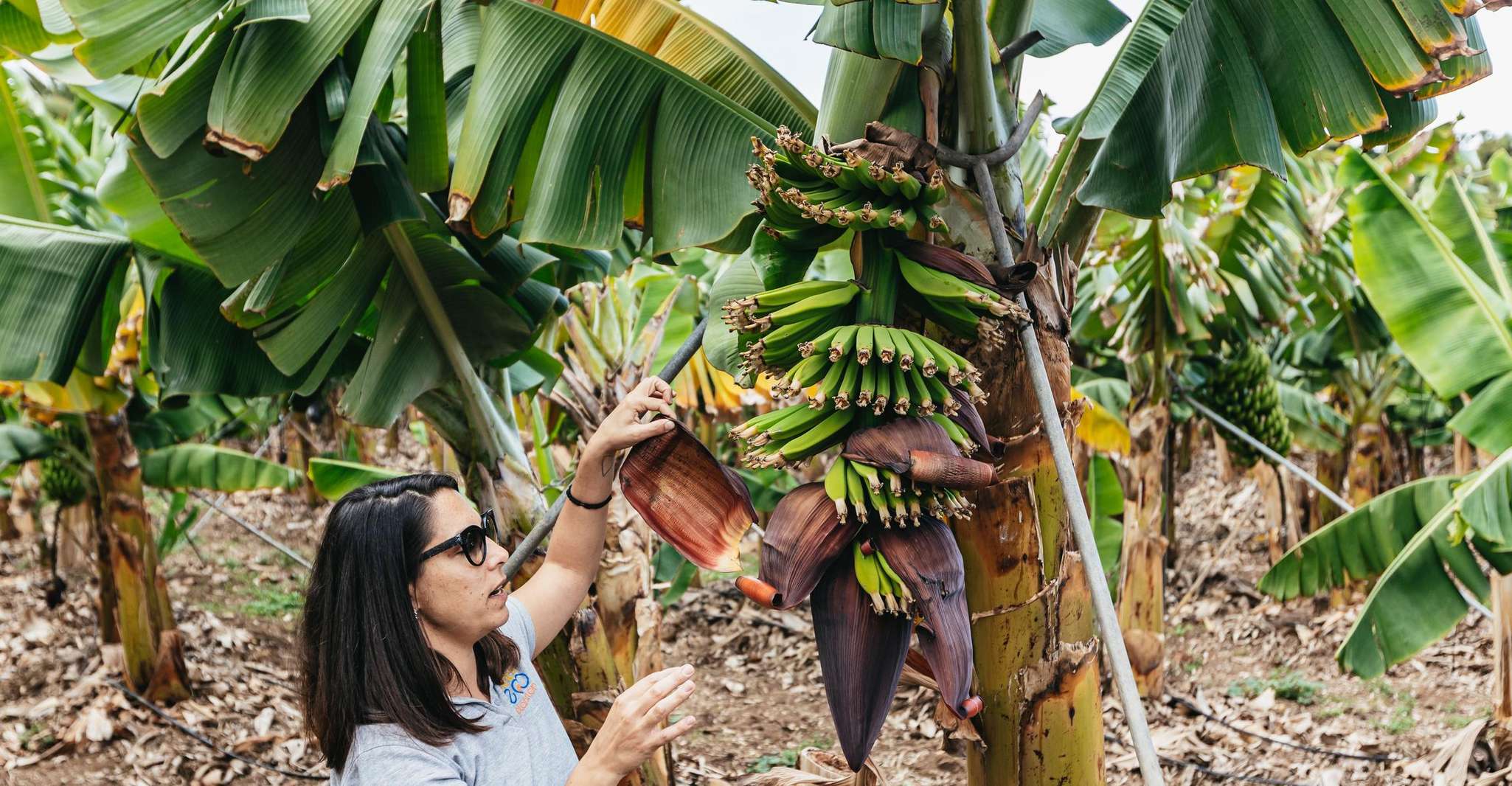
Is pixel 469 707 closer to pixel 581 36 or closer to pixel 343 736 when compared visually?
pixel 343 736

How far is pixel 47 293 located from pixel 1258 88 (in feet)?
8.70

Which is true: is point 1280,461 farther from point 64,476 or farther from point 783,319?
point 64,476

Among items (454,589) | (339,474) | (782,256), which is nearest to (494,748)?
(454,589)

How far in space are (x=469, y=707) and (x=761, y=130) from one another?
1.05 meters

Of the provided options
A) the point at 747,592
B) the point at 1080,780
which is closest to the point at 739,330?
the point at 747,592

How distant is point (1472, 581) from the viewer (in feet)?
9.20

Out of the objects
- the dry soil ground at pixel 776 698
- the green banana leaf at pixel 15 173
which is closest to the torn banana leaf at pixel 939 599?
the dry soil ground at pixel 776 698

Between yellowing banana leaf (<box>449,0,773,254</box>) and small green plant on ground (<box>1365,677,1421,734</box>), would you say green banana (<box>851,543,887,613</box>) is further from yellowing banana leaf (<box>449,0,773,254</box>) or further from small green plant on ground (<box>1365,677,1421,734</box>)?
small green plant on ground (<box>1365,677,1421,734</box>)

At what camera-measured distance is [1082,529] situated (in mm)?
1213

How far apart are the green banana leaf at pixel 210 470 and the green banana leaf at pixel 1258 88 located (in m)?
5.23

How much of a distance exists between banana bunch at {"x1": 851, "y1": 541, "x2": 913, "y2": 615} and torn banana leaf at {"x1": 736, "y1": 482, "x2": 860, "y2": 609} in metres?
0.04

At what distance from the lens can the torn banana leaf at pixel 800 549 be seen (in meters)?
1.13

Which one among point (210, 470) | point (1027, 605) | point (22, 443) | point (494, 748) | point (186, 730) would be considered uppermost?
point (1027, 605)

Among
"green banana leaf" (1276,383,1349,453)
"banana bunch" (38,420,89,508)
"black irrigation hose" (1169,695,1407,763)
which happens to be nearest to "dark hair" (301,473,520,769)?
"black irrigation hose" (1169,695,1407,763)
